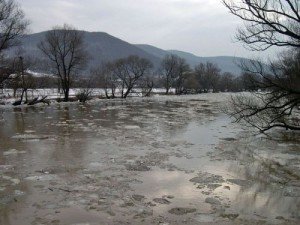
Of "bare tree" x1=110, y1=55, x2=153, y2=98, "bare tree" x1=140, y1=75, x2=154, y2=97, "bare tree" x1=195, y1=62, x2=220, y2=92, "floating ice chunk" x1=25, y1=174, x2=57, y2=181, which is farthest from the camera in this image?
"bare tree" x1=195, y1=62, x2=220, y2=92

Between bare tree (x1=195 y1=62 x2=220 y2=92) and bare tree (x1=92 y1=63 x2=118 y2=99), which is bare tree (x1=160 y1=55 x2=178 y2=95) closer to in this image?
bare tree (x1=195 y1=62 x2=220 y2=92)

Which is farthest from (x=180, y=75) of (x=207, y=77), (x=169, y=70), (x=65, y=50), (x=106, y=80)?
(x=65, y=50)

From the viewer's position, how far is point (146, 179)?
11.7 metres

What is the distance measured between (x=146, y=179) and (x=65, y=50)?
152ft

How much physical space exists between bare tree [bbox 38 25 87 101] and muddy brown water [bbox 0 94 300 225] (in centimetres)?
3565

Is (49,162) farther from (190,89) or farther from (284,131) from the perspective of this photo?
(190,89)

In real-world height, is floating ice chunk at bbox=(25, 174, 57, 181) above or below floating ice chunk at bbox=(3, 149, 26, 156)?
below

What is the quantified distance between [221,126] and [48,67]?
4457 centimetres

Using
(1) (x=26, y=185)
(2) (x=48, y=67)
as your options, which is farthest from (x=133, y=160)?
(2) (x=48, y=67)

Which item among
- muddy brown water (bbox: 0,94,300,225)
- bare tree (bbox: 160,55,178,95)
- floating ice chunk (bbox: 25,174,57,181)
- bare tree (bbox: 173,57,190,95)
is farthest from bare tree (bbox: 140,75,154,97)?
floating ice chunk (bbox: 25,174,57,181)

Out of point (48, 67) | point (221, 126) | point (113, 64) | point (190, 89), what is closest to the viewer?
point (221, 126)

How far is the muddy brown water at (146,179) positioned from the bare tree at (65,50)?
3565cm

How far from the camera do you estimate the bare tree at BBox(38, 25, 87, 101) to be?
180 ft

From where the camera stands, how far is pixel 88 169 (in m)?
12.7
